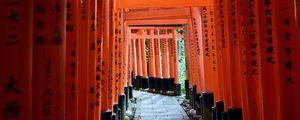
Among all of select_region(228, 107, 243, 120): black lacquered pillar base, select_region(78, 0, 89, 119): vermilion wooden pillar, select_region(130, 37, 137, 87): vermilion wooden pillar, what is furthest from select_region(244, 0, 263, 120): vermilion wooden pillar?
select_region(130, 37, 137, 87): vermilion wooden pillar

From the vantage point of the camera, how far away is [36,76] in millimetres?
A: 2246

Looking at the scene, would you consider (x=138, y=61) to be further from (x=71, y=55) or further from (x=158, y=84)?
(x=71, y=55)

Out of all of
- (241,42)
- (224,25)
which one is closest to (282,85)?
(241,42)

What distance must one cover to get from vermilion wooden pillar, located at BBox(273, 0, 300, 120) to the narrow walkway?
24.0ft

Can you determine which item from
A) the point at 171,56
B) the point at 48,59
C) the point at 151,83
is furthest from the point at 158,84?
the point at 48,59

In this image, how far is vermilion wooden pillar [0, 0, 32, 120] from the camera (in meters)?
2.03

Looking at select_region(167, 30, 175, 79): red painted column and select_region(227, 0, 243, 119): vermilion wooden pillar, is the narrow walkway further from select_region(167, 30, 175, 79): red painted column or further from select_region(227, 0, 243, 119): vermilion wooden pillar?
select_region(227, 0, 243, 119): vermilion wooden pillar

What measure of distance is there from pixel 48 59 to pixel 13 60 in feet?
0.88

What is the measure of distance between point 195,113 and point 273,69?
7.60m

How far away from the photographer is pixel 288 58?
129 inches

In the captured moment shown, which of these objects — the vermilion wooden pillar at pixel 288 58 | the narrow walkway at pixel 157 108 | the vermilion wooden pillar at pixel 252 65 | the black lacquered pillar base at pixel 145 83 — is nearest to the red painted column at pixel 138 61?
the black lacquered pillar base at pixel 145 83

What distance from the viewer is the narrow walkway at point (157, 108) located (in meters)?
10.9

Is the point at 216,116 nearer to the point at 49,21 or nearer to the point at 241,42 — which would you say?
the point at 241,42

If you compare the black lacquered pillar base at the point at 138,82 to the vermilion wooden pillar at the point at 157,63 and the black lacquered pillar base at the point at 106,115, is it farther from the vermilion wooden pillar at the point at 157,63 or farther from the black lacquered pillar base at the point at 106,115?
the black lacquered pillar base at the point at 106,115
